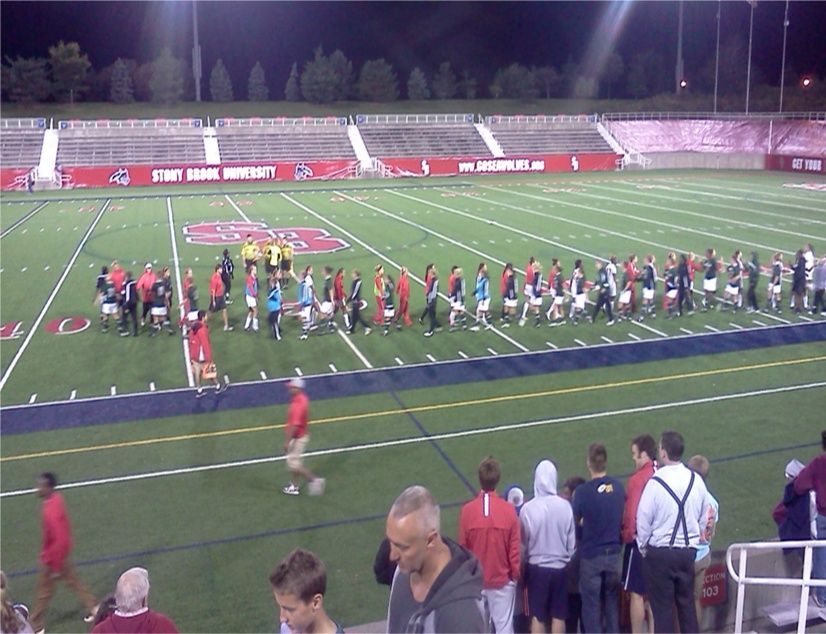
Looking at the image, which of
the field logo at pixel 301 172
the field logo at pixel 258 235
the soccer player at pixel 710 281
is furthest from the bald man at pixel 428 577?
the field logo at pixel 301 172

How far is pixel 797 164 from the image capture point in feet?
168

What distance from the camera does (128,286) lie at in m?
16.7

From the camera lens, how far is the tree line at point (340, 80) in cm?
6788

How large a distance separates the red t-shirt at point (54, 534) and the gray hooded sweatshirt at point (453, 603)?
506 centimetres

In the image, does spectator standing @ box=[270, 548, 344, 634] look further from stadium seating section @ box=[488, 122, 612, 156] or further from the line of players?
stadium seating section @ box=[488, 122, 612, 156]

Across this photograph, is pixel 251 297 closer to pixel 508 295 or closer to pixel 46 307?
pixel 508 295

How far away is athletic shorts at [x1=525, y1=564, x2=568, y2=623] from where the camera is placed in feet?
18.6

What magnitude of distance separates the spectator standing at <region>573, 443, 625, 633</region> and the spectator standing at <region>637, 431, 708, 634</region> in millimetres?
309

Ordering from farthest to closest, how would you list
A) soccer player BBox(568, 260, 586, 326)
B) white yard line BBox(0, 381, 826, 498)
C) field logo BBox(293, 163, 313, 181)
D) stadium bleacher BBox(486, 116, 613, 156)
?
stadium bleacher BBox(486, 116, 613, 156) < field logo BBox(293, 163, 313, 181) < soccer player BBox(568, 260, 586, 326) < white yard line BBox(0, 381, 826, 498)

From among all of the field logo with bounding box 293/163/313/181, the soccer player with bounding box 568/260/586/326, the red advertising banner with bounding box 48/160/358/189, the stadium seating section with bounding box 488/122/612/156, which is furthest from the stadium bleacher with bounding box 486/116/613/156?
the soccer player with bounding box 568/260/586/326

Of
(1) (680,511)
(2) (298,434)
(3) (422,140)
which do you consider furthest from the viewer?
(3) (422,140)

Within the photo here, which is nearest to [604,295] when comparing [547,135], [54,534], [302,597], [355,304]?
[355,304]

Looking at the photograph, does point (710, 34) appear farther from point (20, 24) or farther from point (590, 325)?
point (590, 325)

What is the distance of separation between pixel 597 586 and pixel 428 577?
3240 millimetres
